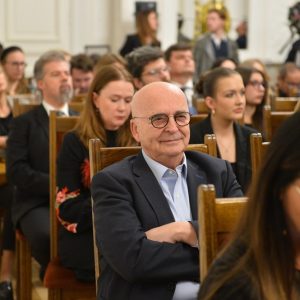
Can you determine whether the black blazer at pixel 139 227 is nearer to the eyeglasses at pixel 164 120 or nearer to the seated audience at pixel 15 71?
the eyeglasses at pixel 164 120

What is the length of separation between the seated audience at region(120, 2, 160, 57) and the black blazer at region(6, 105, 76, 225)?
4.89 m

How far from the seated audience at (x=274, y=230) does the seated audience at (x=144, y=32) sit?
7.47 m

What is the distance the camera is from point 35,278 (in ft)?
15.8

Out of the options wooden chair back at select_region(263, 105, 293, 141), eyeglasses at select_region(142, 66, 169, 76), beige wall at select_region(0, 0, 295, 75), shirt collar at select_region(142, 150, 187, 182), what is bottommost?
shirt collar at select_region(142, 150, 187, 182)

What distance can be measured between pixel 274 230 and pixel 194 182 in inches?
44.2

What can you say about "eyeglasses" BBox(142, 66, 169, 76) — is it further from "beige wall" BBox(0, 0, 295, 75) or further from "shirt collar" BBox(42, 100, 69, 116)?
"beige wall" BBox(0, 0, 295, 75)

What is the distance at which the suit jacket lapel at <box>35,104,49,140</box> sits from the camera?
4027mm

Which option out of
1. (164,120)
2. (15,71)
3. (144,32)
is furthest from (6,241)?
(144,32)

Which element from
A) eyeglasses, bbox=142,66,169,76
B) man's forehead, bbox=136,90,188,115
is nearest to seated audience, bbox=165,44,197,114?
eyeglasses, bbox=142,66,169,76

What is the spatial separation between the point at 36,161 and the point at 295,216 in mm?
2662

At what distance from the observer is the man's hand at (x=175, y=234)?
89.7 inches

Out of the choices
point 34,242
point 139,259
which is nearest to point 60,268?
point 34,242

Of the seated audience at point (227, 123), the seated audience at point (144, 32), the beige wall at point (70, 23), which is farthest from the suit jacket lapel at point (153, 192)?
the beige wall at point (70, 23)

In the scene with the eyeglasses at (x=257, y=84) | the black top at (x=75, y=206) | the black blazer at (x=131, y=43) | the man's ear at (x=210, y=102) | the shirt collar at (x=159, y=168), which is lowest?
the black top at (x=75, y=206)
